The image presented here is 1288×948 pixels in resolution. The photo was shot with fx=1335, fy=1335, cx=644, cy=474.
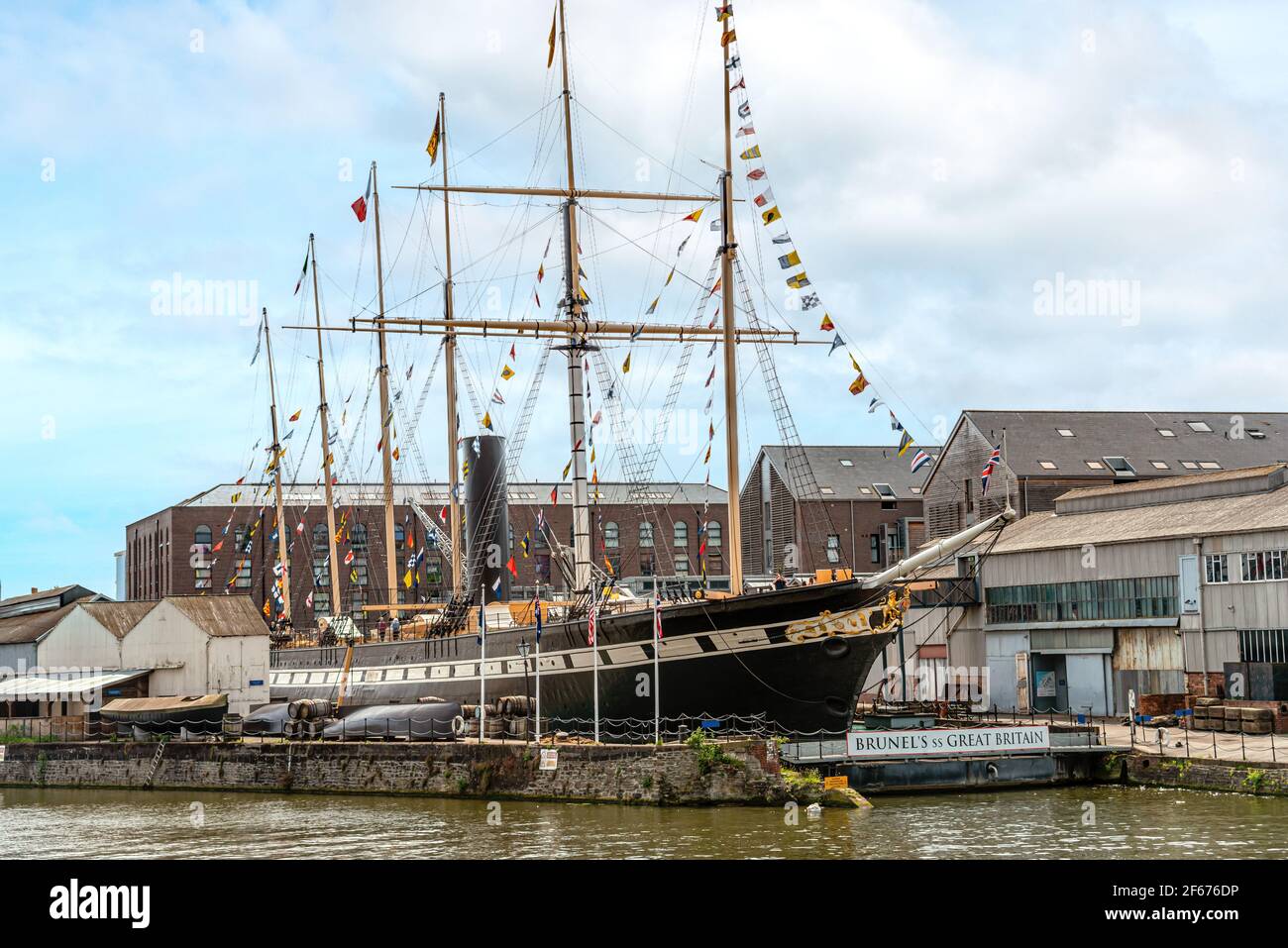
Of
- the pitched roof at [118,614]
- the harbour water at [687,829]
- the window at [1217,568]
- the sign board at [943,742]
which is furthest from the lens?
the pitched roof at [118,614]

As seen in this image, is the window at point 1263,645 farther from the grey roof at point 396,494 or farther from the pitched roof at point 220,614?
the grey roof at point 396,494

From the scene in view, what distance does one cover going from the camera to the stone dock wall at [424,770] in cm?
2875

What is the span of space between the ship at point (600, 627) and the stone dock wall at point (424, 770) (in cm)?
159

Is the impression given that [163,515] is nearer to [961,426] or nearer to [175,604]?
[175,604]

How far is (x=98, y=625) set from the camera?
162 feet

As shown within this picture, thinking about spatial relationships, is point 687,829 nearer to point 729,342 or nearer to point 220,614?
point 729,342

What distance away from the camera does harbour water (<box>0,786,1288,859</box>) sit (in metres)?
23.4

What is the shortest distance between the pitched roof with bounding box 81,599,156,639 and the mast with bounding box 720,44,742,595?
25417 millimetres

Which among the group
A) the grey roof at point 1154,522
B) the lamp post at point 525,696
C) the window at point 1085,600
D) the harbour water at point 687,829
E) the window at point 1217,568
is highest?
the grey roof at point 1154,522

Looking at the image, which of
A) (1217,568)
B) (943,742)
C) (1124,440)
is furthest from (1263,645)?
(1124,440)

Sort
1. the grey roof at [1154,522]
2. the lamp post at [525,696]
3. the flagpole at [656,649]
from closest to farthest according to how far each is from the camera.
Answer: the flagpole at [656,649]
the lamp post at [525,696]
the grey roof at [1154,522]

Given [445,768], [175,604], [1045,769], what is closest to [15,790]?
[175,604]

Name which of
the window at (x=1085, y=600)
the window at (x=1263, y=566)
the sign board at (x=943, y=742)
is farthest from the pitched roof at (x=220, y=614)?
the window at (x=1263, y=566)

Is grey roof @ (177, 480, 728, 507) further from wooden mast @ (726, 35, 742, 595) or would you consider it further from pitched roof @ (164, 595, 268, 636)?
wooden mast @ (726, 35, 742, 595)
